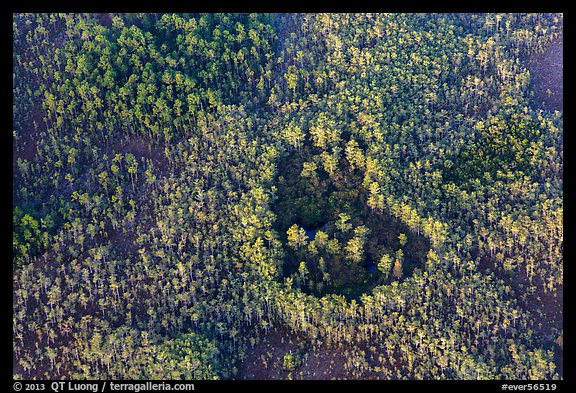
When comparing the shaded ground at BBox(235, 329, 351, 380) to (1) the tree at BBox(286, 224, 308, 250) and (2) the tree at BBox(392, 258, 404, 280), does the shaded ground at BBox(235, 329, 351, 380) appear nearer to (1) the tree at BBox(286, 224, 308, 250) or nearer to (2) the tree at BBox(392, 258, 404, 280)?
(1) the tree at BBox(286, 224, 308, 250)

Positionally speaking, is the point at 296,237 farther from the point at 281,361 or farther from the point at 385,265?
the point at 281,361

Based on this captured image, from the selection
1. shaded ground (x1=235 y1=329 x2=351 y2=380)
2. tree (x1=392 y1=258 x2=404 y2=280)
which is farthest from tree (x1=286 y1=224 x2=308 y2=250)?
shaded ground (x1=235 y1=329 x2=351 y2=380)

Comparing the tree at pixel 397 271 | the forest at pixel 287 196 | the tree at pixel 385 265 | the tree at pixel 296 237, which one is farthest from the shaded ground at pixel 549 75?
the tree at pixel 296 237

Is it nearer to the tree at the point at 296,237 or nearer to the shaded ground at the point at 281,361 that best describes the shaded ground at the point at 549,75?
the tree at the point at 296,237

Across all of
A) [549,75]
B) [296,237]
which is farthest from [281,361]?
[549,75]
